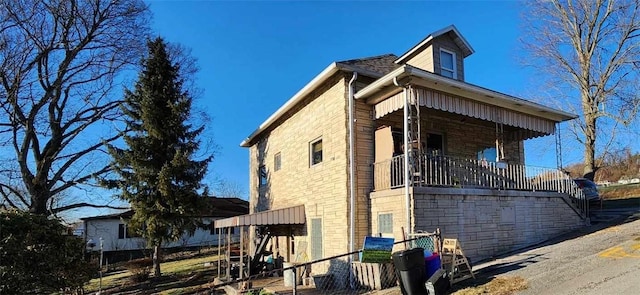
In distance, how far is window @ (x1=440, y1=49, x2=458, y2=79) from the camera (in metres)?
13.5

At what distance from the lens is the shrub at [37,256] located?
8.34m

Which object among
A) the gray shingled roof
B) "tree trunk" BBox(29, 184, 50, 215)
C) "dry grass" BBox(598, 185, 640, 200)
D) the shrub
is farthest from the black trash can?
"dry grass" BBox(598, 185, 640, 200)

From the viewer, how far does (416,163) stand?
999 centimetres

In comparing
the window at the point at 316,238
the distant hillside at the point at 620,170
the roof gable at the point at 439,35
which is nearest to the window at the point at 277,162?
the window at the point at 316,238

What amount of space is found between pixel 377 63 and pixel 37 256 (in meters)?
10.4

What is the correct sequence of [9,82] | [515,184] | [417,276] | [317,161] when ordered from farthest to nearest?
[9,82]
[317,161]
[515,184]
[417,276]

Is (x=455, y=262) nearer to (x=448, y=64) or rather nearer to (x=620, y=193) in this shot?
(x=448, y=64)

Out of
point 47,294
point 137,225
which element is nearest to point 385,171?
point 47,294

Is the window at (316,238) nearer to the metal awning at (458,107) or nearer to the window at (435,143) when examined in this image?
the metal awning at (458,107)

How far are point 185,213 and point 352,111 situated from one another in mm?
10101

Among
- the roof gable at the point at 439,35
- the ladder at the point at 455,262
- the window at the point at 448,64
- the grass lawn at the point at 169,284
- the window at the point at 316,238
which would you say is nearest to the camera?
the ladder at the point at 455,262

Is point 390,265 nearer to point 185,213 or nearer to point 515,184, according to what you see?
point 515,184

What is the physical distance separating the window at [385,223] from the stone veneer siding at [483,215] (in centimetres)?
14

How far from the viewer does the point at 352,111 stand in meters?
11.1
